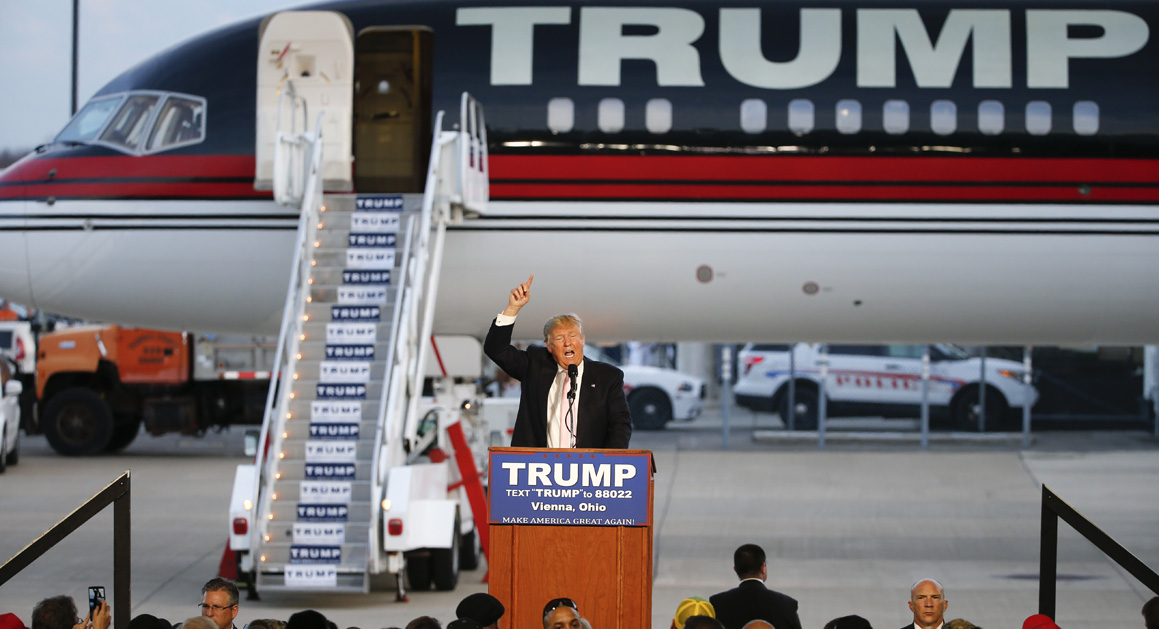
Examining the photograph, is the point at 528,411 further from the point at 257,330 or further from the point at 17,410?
the point at 17,410

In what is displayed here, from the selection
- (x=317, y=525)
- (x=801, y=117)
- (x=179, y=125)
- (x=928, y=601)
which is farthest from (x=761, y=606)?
(x=179, y=125)

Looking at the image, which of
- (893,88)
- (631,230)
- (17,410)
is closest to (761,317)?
(631,230)

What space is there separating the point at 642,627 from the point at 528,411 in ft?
3.70

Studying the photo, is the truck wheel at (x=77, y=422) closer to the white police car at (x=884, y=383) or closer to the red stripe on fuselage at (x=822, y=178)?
the white police car at (x=884, y=383)

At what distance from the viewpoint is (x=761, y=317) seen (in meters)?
11.5

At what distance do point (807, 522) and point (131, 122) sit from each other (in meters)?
7.67

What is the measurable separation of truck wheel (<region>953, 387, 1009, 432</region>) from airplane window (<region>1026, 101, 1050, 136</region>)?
11447mm

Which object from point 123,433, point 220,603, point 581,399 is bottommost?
point 123,433

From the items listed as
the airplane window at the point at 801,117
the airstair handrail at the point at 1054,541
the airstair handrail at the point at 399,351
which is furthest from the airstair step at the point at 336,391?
the airstair handrail at the point at 1054,541

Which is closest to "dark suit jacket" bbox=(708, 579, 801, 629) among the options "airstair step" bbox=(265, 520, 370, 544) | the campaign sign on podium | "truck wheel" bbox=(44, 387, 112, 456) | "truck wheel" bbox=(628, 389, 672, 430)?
the campaign sign on podium

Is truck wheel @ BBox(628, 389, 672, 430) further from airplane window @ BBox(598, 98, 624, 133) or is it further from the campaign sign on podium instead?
the campaign sign on podium

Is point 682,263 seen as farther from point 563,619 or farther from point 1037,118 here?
point 563,619

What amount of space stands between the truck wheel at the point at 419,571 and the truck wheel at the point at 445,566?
1.8 inches

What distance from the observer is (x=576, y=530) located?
5246 millimetres
